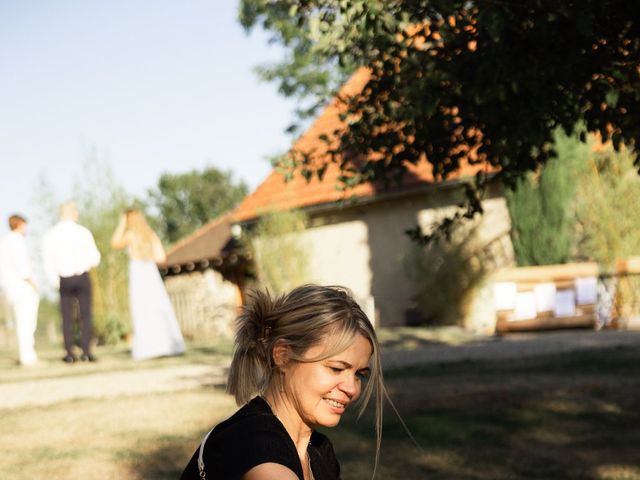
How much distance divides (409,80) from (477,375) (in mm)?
4325

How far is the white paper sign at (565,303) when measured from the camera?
16111 millimetres

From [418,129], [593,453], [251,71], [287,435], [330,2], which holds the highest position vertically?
[251,71]

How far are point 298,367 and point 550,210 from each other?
15.9m

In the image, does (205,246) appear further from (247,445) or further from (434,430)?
(247,445)

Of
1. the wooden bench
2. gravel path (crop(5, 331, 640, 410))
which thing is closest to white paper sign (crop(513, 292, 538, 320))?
the wooden bench

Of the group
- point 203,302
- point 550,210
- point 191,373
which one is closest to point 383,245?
point 550,210

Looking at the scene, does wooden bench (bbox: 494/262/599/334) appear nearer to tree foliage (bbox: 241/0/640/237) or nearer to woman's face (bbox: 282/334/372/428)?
tree foliage (bbox: 241/0/640/237)

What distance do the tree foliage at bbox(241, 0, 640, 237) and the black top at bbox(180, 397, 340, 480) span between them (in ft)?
8.98

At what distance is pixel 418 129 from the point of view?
21.3ft

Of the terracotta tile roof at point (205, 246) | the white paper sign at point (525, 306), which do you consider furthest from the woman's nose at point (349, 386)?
the terracotta tile roof at point (205, 246)

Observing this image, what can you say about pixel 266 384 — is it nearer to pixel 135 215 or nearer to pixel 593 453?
pixel 593 453

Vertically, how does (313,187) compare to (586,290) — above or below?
above

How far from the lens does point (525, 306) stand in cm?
1619

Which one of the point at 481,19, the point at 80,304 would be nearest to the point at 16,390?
the point at 80,304
